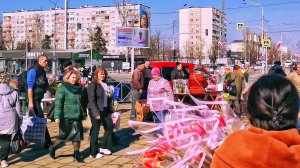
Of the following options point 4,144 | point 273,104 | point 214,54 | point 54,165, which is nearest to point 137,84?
point 54,165

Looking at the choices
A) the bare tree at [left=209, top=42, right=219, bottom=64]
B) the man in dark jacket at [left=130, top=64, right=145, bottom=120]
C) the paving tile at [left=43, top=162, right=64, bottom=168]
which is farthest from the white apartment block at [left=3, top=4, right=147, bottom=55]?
the paving tile at [left=43, top=162, right=64, bottom=168]

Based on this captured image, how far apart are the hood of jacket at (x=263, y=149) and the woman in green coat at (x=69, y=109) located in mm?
5070

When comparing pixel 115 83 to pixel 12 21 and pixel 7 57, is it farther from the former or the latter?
pixel 12 21

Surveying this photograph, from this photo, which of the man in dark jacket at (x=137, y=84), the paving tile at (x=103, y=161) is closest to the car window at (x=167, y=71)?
the man in dark jacket at (x=137, y=84)

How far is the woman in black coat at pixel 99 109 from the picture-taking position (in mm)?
7035

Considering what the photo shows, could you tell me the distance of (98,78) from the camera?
720 centimetres

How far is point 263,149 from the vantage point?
1814 millimetres

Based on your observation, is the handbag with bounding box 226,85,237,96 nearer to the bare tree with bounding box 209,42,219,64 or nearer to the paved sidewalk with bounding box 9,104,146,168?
the paved sidewalk with bounding box 9,104,146,168

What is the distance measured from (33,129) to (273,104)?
651cm

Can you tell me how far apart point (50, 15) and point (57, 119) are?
11167cm

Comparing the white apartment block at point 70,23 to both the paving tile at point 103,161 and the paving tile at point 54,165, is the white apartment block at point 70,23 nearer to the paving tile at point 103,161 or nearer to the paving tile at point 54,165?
the paving tile at point 103,161

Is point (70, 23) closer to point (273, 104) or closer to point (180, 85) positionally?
point (180, 85)

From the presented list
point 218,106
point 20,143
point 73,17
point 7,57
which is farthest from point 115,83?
point 73,17

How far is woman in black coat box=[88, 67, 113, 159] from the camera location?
7.04 m
